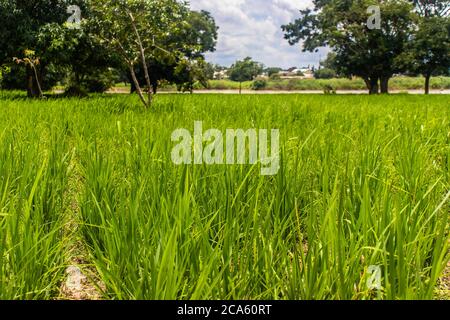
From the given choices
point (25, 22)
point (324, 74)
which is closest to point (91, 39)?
point (25, 22)

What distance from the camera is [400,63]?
27547mm

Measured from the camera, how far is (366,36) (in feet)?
93.4

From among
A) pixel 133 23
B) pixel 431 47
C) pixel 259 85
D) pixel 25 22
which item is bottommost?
pixel 133 23

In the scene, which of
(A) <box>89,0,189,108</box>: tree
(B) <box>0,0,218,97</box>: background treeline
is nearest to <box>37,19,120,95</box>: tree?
(B) <box>0,0,218,97</box>: background treeline

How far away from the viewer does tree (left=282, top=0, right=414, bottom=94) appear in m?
28.2

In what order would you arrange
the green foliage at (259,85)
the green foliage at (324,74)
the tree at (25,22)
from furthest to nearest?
1. the green foliage at (324,74)
2. the green foliage at (259,85)
3. the tree at (25,22)

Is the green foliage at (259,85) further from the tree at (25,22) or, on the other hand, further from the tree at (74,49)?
the tree at (25,22)

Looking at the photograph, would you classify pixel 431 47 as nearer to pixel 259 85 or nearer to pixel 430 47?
pixel 430 47

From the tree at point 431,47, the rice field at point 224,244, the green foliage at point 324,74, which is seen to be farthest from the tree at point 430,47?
the green foliage at point 324,74

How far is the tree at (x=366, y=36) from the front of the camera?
92.5ft

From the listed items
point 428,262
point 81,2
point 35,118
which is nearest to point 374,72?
point 81,2

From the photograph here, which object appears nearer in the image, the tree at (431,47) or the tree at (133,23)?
the tree at (133,23)
